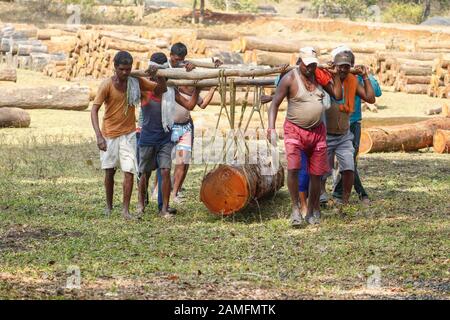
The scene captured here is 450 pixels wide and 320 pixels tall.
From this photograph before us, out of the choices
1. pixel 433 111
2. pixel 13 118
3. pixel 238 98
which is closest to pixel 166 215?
pixel 13 118

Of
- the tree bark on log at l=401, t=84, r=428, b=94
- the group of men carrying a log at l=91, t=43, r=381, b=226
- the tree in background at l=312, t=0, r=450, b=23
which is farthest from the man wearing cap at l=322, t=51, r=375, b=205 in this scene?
the tree in background at l=312, t=0, r=450, b=23

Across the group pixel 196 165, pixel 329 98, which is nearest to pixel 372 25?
pixel 196 165

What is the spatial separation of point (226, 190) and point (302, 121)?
107cm

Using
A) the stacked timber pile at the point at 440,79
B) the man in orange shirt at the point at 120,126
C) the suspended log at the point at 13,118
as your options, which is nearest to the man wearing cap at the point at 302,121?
the man in orange shirt at the point at 120,126

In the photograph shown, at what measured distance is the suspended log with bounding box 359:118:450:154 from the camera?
17828mm

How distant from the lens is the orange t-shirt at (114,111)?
11062 millimetres

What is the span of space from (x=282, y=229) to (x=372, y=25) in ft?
143

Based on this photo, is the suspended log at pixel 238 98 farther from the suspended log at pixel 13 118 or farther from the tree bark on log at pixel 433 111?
the suspended log at pixel 13 118

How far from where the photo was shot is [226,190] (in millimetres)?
11109

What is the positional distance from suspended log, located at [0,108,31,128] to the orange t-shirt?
32.7 ft

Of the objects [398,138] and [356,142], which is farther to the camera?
[398,138]

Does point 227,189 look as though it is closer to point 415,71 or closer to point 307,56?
point 307,56

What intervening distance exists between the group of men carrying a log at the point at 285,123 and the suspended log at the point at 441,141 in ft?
20.2
